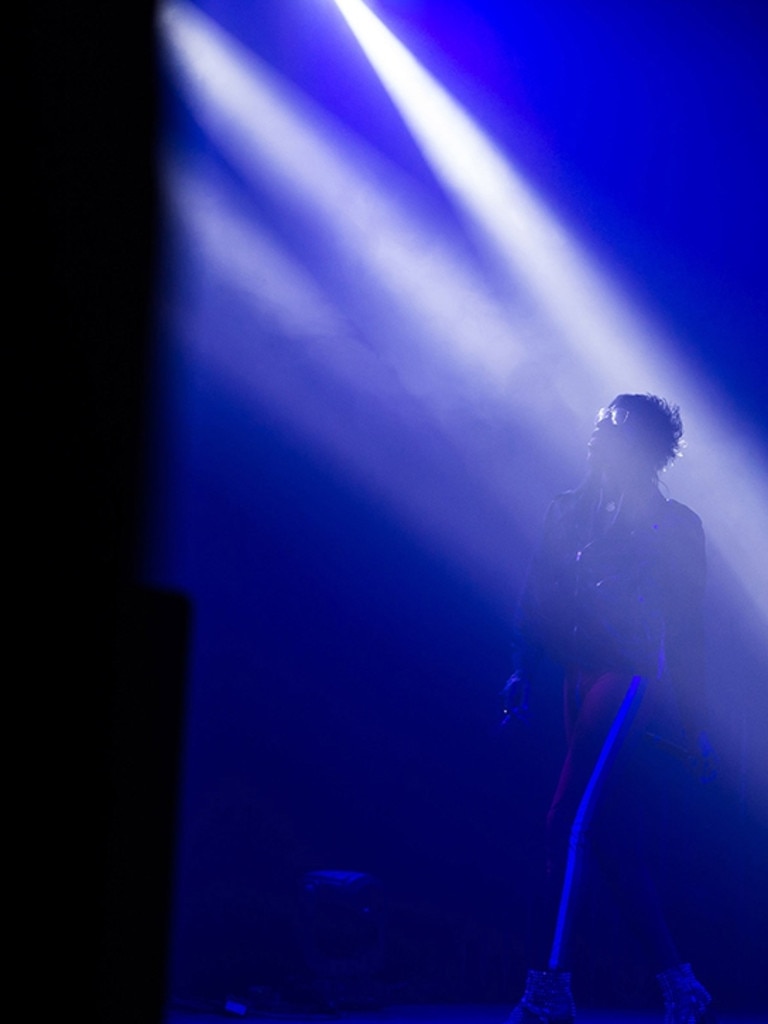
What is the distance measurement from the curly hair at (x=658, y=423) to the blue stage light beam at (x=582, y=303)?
4 cm

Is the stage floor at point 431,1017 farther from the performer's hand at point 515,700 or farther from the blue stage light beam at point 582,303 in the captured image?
the blue stage light beam at point 582,303

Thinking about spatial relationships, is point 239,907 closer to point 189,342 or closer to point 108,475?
point 189,342

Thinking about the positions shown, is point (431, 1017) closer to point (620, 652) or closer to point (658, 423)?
point (620, 652)

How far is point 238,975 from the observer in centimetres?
288

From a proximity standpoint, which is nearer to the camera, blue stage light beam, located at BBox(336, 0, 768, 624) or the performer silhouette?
the performer silhouette

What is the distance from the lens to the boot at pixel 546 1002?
2.75m

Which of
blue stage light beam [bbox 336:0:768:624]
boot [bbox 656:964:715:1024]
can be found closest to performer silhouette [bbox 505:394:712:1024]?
boot [bbox 656:964:715:1024]

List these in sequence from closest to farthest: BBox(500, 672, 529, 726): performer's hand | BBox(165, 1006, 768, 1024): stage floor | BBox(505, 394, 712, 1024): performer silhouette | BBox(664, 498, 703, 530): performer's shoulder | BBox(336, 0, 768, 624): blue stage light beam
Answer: BBox(165, 1006, 768, 1024): stage floor < BBox(505, 394, 712, 1024): performer silhouette < BBox(500, 672, 529, 726): performer's hand < BBox(664, 498, 703, 530): performer's shoulder < BBox(336, 0, 768, 624): blue stage light beam

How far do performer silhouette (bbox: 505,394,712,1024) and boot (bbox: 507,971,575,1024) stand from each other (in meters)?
0.02

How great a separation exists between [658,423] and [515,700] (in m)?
0.97

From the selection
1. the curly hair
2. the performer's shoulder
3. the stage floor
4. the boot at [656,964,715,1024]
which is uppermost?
the curly hair

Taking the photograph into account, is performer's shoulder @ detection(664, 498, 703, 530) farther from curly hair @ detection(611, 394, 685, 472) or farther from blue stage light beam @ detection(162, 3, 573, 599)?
blue stage light beam @ detection(162, 3, 573, 599)

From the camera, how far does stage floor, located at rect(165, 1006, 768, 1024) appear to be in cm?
275

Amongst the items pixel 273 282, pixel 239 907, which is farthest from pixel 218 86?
pixel 239 907
